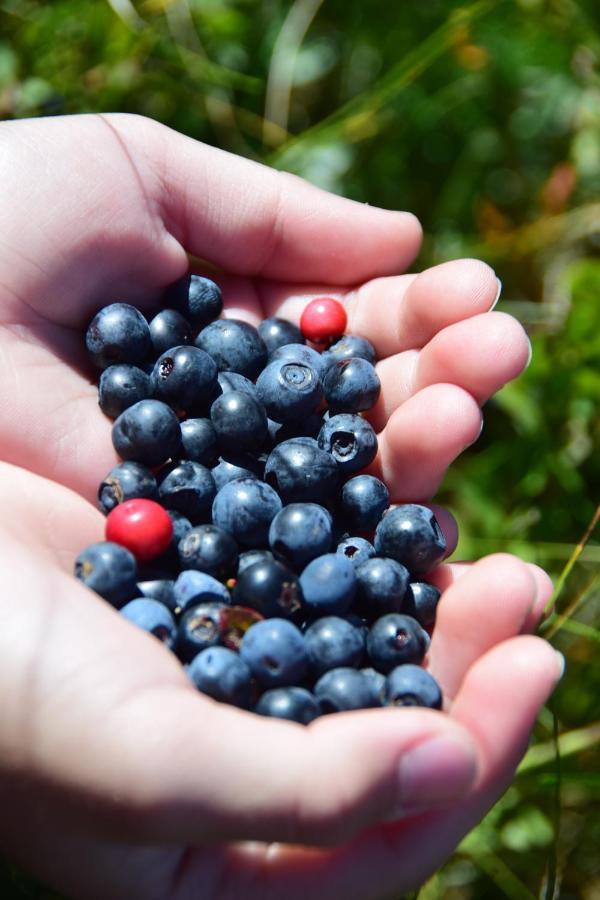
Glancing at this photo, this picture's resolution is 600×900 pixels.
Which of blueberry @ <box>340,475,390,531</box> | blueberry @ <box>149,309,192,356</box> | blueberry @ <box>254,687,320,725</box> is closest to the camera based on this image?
blueberry @ <box>254,687,320,725</box>

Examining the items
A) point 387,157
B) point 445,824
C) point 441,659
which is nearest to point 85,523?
point 441,659

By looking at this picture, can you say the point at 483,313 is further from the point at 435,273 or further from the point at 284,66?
the point at 284,66

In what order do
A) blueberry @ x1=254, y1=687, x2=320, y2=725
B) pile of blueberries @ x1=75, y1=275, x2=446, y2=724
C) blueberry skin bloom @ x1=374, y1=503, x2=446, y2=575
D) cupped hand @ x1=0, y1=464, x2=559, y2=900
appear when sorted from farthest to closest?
blueberry skin bloom @ x1=374, y1=503, x2=446, y2=575 < pile of blueberries @ x1=75, y1=275, x2=446, y2=724 < blueberry @ x1=254, y1=687, x2=320, y2=725 < cupped hand @ x1=0, y1=464, x2=559, y2=900

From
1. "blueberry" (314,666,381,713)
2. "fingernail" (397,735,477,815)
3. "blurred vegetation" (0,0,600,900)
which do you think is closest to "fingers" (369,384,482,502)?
"blueberry" (314,666,381,713)

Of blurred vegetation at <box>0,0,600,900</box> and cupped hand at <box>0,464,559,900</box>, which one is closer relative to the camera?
cupped hand at <box>0,464,559,900</box>

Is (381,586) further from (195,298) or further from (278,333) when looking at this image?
(195,298)

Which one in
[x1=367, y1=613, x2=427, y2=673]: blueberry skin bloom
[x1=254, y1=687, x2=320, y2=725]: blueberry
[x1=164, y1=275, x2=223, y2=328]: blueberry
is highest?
[x1=164, y1=275, x2=223, y2=328]: blueberry

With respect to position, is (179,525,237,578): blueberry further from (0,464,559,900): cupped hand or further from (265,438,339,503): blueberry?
(0,464,559,900): cupped hand

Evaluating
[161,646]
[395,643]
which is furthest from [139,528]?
[395,643]
